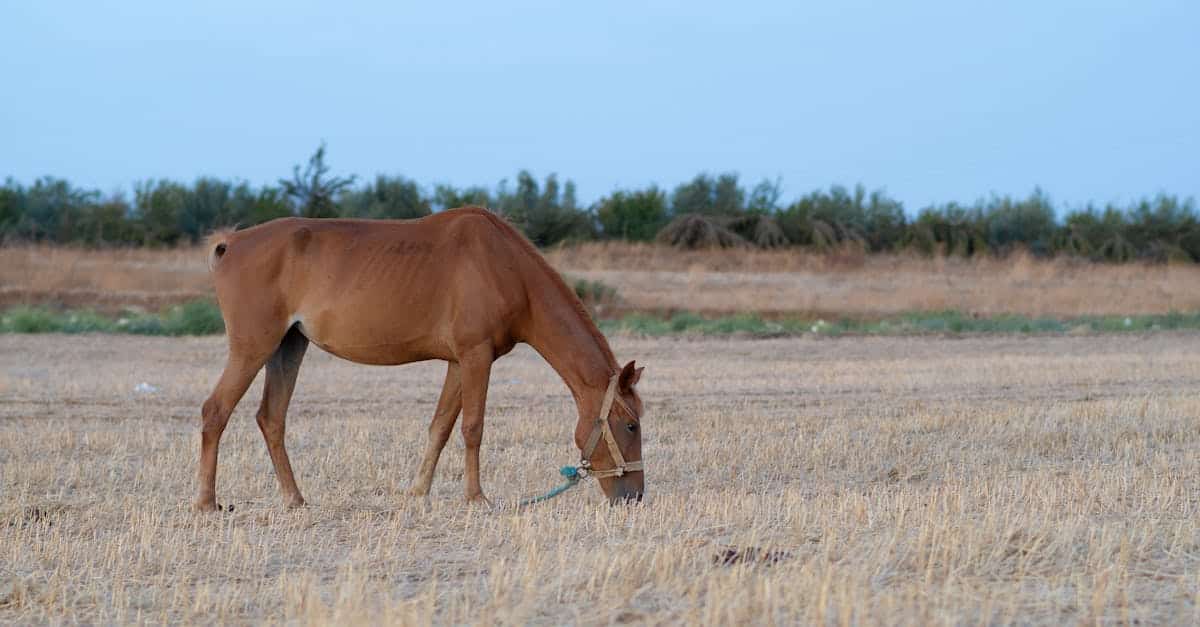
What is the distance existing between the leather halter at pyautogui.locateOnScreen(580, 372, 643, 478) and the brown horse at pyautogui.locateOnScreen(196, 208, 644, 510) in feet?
0.04

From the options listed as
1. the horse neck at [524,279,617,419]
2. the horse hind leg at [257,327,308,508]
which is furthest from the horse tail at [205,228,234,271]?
the horse neck at [524,279,617,419]

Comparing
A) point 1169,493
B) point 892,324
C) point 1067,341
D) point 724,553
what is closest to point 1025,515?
point 1169,493

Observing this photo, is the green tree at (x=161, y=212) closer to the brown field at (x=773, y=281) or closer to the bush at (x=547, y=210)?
the brown field at (x=773, y=281)

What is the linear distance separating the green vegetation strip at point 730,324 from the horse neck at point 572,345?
54.5 feet

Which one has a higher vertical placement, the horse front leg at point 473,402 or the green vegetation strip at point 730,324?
the horse front leg at point 473,402

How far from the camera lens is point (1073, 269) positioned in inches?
1565

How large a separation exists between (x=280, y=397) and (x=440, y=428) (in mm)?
1279

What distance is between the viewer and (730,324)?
2812cm

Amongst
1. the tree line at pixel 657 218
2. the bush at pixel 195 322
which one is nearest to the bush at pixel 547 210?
the tree line at pixel 657 218

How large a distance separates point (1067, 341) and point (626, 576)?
854 inches

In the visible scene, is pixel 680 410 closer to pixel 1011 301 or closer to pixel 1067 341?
pixel 1067 341

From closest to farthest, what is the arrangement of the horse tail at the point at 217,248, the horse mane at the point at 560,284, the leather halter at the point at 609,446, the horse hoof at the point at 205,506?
the horse hoof at the point at 205,506 → the leather halter at the point at 609,446 → the horse mane at the point at 560,284 → the horse tail at the point at 217,248

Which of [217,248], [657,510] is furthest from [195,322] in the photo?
[657,510]

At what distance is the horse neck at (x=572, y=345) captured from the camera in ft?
31.7
